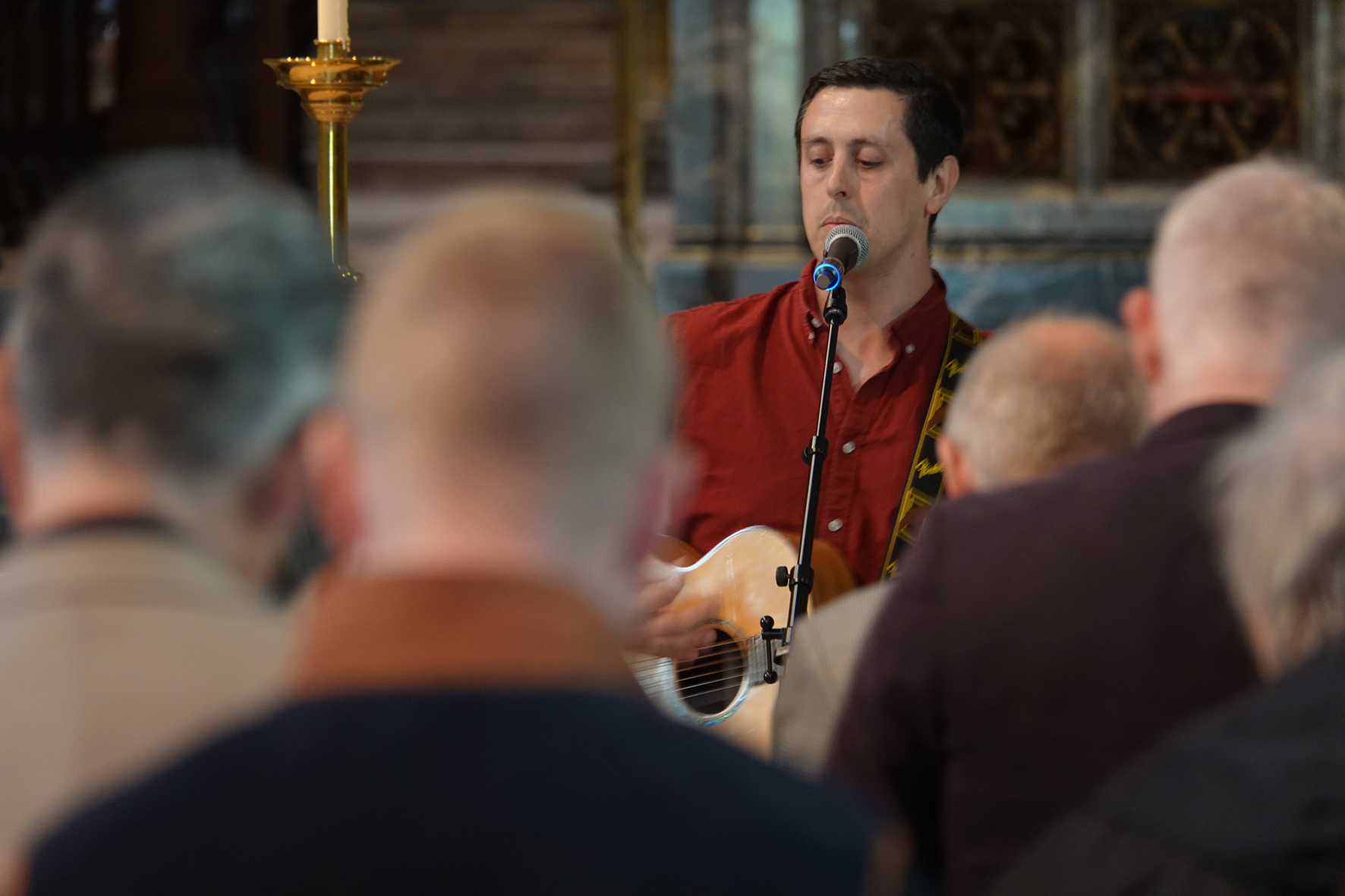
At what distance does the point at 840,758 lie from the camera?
1.70 meters

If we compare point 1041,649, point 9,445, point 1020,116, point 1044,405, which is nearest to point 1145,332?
point 1044,405

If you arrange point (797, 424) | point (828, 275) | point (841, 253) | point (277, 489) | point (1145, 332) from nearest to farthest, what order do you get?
point (277, 489) < point (1145, 332) < point (828, 275) < point (841, 253) < point (797, 424)

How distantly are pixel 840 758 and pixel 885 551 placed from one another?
1.51 metres

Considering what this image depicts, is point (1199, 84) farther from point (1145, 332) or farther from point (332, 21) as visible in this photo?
point (1145, 332)

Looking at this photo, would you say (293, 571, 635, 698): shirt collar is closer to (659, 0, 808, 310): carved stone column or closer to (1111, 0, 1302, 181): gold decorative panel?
(659, 0, 808, 310): carved stone column

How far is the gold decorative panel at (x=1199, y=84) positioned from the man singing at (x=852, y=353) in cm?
332

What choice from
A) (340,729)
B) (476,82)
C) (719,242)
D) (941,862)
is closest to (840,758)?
(941,862)

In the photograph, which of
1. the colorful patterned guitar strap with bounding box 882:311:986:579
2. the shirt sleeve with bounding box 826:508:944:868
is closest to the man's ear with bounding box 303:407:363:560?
the shirt sleeve with bounding box 826:508:944:868

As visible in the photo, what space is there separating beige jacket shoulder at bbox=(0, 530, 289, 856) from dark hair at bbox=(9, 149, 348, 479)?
0.08 meters

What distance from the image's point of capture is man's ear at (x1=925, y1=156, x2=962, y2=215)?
3.51 metres

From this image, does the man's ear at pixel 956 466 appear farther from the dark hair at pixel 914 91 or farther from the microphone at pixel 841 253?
the dark hair at pixel 914 91

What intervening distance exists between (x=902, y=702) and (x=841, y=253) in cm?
167

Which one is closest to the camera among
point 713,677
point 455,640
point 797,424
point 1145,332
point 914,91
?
point 455,640

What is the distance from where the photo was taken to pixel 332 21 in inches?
106
